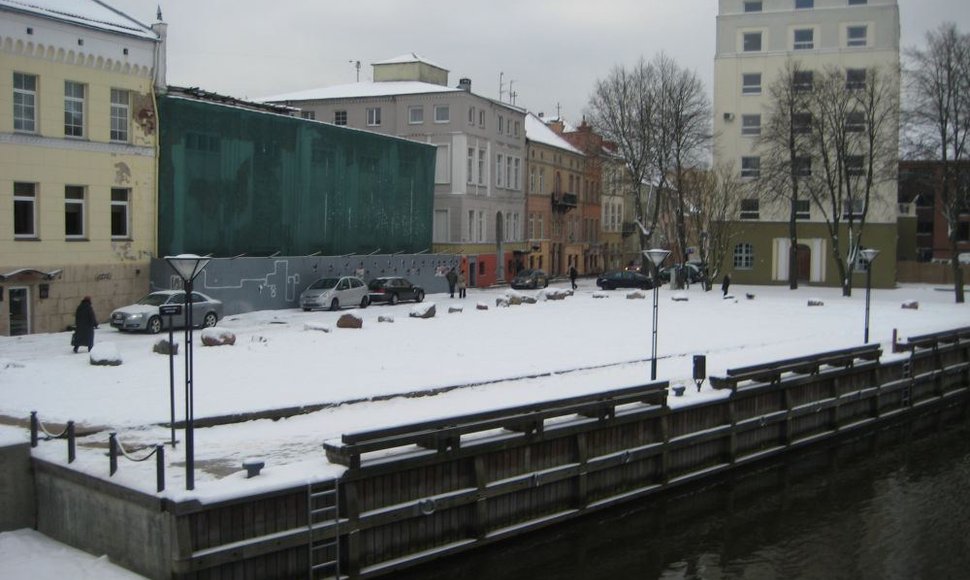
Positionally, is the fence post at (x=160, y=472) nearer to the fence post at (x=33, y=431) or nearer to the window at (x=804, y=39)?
the fence post at (x=33, y=431)

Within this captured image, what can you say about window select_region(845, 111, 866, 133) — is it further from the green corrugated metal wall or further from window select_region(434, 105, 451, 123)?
the green corrugated metal wall

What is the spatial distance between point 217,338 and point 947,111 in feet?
142

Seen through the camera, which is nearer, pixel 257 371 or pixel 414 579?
pixel 414 579

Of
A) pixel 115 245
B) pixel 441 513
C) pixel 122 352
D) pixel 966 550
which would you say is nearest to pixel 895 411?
pixel 966 550

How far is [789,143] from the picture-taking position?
57812 millimetres

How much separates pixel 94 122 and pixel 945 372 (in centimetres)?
3023

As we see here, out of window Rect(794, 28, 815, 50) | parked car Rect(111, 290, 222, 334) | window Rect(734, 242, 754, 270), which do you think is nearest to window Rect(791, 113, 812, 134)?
window Rect(794, 28, 815, 50)

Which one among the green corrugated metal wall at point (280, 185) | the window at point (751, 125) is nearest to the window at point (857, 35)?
the window at point (751, 125)

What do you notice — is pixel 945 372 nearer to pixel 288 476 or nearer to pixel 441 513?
pixel 441 513

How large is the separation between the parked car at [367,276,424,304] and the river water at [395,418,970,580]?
25.9 meters

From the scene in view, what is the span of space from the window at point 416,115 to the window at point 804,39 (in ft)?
85.6

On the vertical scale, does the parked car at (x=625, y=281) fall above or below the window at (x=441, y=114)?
below

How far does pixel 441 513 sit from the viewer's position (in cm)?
1453

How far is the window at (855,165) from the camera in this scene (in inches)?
2237
